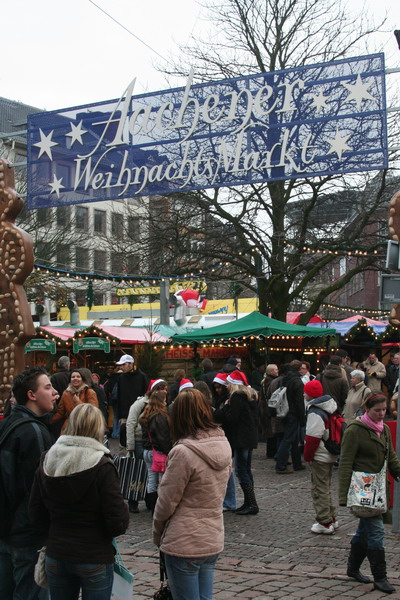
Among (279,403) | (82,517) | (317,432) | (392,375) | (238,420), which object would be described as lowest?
(392,375)

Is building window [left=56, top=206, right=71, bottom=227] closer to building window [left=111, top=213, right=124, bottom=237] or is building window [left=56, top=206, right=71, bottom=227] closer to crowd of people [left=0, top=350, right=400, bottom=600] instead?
building window [left=111, top=213, right=124, bottom=237]

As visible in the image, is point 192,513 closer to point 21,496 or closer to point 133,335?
point 21,496

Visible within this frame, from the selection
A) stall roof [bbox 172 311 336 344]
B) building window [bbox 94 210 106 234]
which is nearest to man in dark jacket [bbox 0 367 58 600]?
stall roof [bbox 172 311 336 344]

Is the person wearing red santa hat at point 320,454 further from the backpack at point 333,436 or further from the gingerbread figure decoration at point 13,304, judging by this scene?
the gingerbread figure decoration at point 13,304

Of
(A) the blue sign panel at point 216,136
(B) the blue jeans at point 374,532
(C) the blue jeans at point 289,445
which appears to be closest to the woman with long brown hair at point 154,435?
(A) the blue sign panel at point 216,136

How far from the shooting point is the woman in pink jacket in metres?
4.26

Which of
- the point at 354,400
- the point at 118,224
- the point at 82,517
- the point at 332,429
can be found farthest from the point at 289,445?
the point at 118,224

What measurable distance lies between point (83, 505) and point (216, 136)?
7100mm

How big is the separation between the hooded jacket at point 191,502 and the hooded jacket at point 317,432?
3985 mm

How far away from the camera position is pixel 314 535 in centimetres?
839

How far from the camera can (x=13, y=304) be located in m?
9.16

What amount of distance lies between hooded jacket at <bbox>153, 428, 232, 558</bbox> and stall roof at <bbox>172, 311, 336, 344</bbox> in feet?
42.7

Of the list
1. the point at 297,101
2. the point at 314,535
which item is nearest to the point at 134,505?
the point at 314,535

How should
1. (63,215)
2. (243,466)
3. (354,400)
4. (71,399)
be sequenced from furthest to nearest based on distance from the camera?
(63,215) < (354,400) < (243,466) < (71,399)
